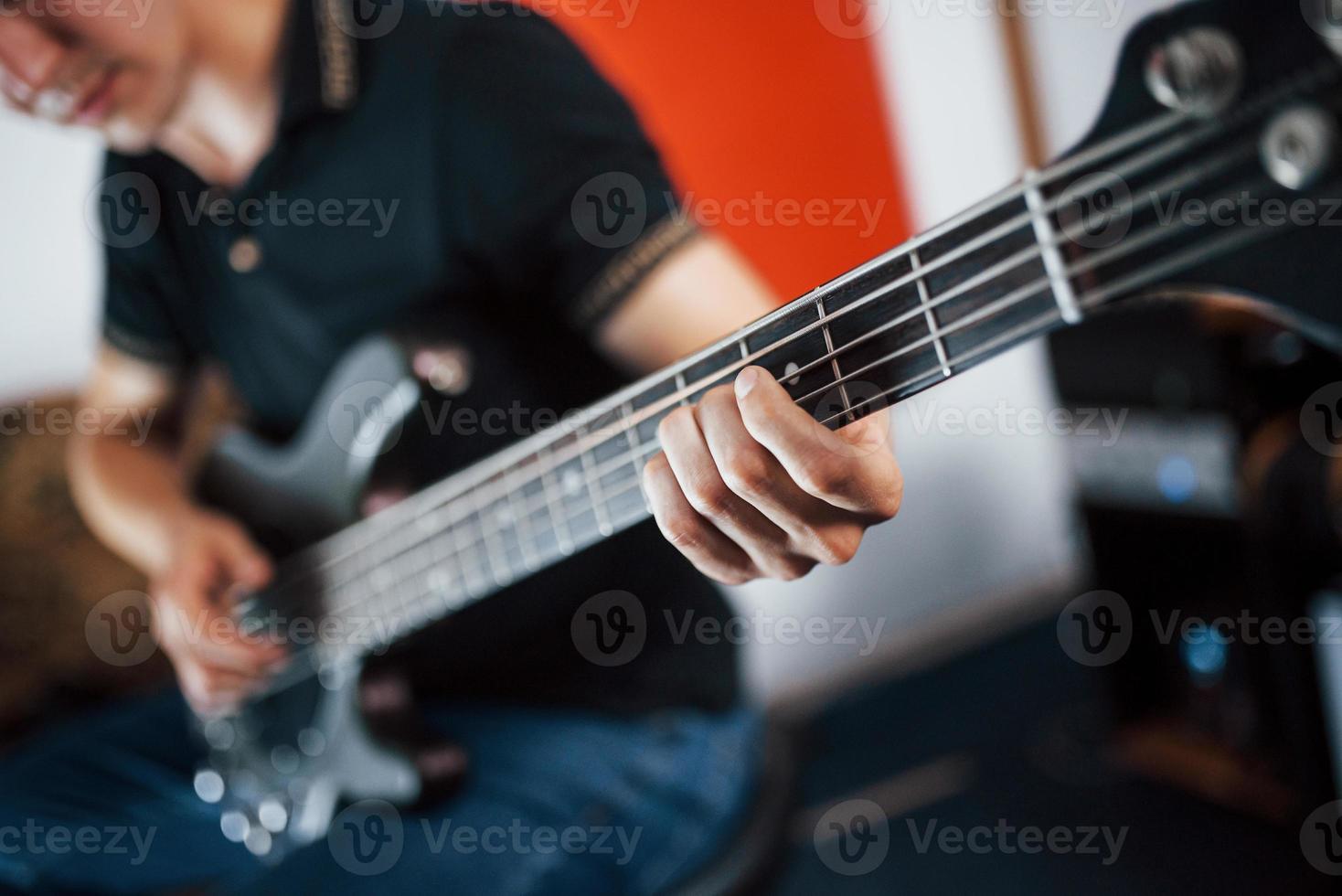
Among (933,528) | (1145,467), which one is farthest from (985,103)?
(933,528)

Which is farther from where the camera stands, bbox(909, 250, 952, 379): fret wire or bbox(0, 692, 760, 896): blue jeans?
bbox(0, 692, 760, 896): blue jeans

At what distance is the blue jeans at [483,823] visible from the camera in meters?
0.64

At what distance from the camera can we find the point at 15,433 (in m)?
1.07

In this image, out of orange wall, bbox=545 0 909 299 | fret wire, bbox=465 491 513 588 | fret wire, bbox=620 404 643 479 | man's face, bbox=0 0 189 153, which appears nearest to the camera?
fret wire, bbox=620 404 643 479

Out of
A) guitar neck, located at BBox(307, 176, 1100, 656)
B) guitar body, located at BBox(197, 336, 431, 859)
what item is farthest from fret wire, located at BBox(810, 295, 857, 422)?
guitar body, located at BBox(197, 336, 431, 859)

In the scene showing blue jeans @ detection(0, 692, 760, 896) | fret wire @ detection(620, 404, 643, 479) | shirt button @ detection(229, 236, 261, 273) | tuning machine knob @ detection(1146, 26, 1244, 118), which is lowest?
blue jeans @ detection(0, 692, 760, 896)

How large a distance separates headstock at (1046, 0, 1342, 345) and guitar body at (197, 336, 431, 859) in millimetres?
456

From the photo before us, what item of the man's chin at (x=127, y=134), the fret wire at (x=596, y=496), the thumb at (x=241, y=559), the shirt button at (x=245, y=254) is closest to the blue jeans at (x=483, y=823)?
the thumb at (x=241, y=559)

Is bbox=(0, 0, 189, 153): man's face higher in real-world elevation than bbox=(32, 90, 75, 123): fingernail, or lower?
higher

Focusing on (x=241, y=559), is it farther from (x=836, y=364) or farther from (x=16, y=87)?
(x=836, y=364)

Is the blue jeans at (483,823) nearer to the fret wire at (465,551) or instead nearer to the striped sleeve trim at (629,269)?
the fret wire at (465,551)

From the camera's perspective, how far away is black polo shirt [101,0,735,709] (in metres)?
0.61

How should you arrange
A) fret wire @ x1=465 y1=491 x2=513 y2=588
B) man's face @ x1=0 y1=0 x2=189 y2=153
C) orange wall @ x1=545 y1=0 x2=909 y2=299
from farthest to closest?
orange wall @ x1=545 y1=0 x2=909 y2=299 < man's face @ x1=0 y1=0 x2=189 y2=153 < fret wire @ x1=465 y1=491 x2=513 y2=588

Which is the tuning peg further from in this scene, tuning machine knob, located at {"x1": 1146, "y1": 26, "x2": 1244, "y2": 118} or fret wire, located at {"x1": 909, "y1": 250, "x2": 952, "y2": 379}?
tuning machine knob, located at {"x1": 1146, "y1": 26, "x2": 1244, "y2": 118}
